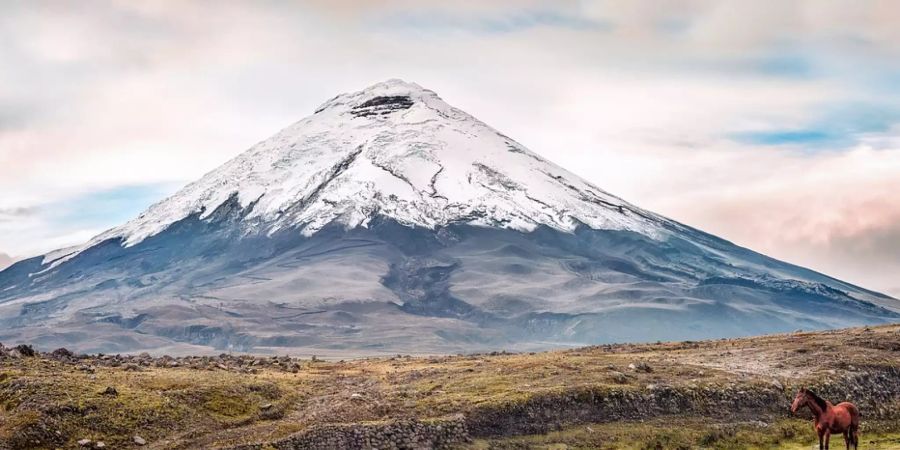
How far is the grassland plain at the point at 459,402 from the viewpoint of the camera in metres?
42.9

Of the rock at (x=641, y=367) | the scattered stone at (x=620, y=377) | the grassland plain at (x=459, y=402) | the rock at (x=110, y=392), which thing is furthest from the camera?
the rock at (x=641, y=367)

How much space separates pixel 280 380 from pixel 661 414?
2125cm

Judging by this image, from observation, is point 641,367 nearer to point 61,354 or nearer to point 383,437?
point 383,437

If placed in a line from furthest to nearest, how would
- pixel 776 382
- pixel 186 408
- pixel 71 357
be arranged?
pixel 71 357
pixel 776 382
pixel 186 408

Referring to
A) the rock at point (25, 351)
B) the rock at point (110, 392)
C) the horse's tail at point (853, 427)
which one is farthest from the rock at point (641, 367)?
the rock at point (25, 351)

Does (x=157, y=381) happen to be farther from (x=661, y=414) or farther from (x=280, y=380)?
(x=661, y=414)

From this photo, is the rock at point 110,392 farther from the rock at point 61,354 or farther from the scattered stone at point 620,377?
the scattered stone at point 620,377

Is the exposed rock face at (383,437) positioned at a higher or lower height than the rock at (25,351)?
lower

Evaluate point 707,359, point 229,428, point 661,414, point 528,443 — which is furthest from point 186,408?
point 707,359

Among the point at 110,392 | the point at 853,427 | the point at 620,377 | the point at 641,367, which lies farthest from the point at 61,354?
the point at 853,427

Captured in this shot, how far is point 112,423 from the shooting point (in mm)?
42406

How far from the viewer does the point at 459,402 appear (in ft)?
160

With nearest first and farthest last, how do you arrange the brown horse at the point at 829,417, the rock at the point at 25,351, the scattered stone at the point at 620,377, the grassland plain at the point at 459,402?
1. the brown horse at the point at 829,417
2. the grassland plain at the point at 459,402
3. the scattered stone at the point at 620,377
4. the rock at the point at 25,351

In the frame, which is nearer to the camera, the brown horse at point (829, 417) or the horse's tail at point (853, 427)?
the brown horse at point (829, 417)
